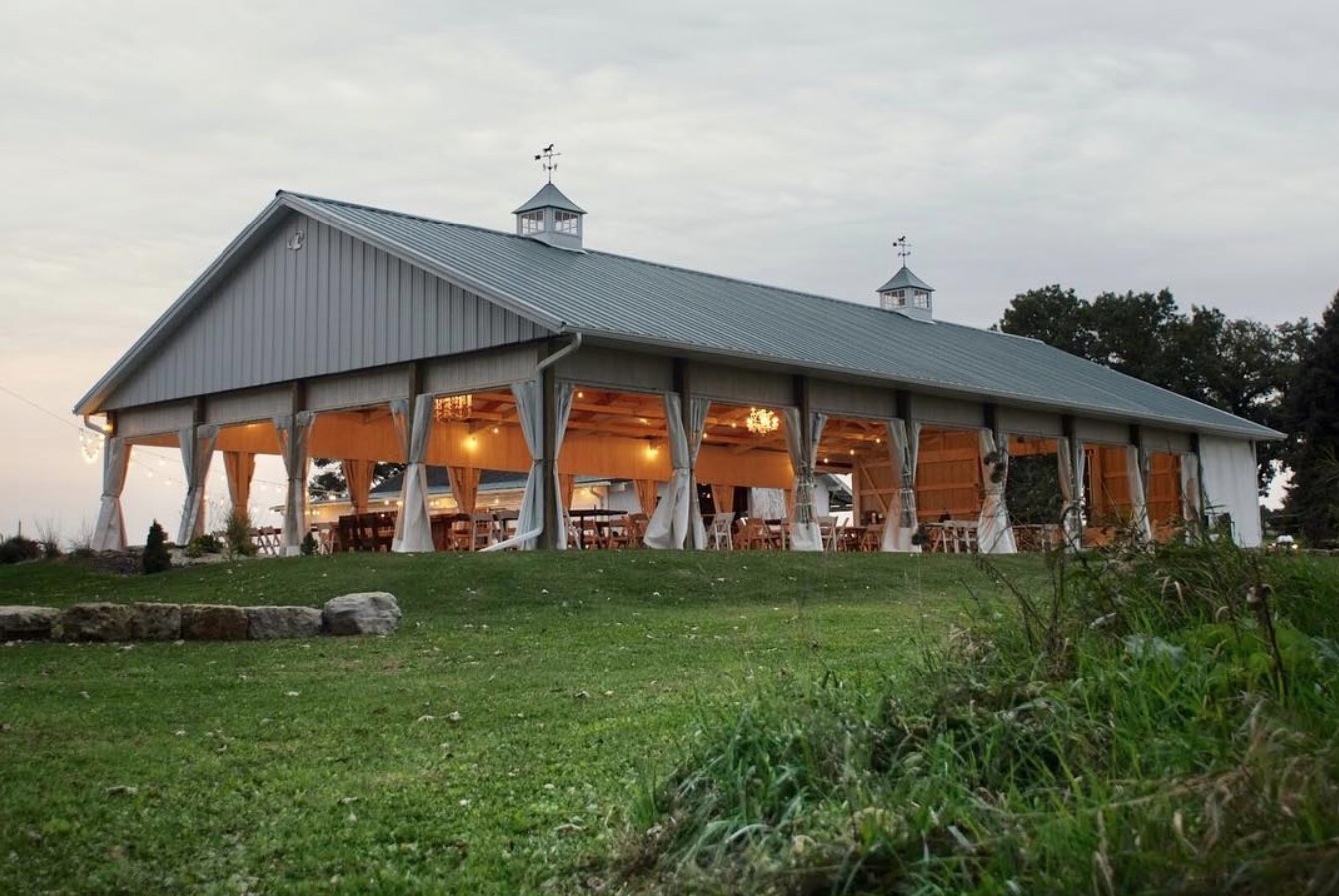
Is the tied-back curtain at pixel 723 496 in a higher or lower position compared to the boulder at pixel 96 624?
higher

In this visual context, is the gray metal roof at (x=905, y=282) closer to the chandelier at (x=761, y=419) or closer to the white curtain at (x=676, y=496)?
the chandelier at (x=761, y=419)

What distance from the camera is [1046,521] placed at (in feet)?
20.0

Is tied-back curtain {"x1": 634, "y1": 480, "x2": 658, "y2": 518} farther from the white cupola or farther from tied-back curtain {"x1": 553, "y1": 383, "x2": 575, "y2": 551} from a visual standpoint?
tied-back curtain {"x1": 553, "y1": 383, "x2": 575, "y2": 551}

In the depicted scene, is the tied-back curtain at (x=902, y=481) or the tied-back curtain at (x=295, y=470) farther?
the tied-back curtain at (x=902, y=481)

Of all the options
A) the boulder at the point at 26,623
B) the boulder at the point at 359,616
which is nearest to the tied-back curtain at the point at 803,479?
the boulder at the point at 359,616

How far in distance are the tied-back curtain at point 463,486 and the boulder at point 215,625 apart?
630 inches

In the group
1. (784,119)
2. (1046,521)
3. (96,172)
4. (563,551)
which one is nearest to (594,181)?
(784,119)

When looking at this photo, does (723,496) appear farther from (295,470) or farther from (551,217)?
(295,470)

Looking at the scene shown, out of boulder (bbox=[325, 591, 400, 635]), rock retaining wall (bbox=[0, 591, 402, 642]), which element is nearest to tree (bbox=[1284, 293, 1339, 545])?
boulder (bbox=[325, 591, 400, 635])

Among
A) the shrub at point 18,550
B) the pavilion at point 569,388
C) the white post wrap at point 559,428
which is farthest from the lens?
the shrub at point 18,550

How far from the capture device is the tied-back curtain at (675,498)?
67.4 ft

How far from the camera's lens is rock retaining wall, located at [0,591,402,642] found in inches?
452

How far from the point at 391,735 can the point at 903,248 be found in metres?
28.2

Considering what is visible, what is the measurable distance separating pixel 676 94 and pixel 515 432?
858 centimetres
